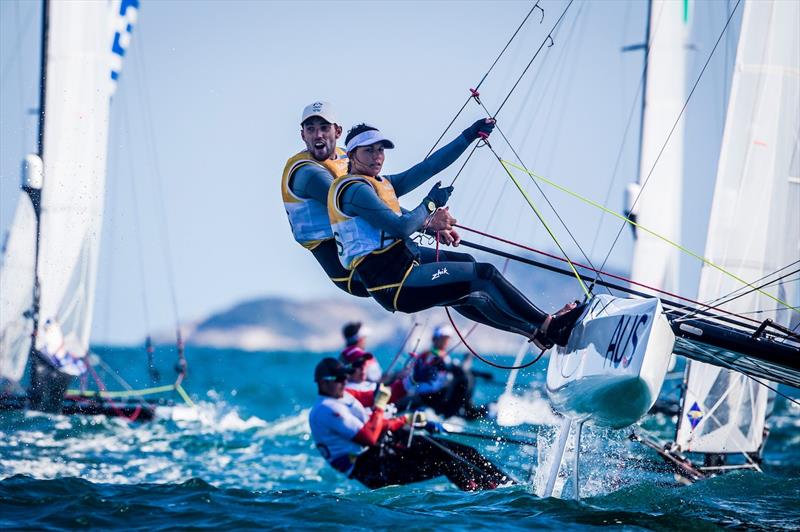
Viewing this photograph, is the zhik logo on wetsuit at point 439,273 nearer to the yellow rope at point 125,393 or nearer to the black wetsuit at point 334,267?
the black wetsuit at point 334,267

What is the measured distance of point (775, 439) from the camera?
13531mm

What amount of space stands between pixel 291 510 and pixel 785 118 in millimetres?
5294

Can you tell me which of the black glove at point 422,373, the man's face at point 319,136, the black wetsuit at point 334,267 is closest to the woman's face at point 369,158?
the man's face at point 319,136

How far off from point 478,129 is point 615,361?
149 cm

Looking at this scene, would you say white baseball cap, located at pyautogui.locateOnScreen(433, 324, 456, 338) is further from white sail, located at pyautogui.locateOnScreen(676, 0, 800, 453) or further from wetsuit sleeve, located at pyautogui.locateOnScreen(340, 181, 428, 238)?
wetsuit sleeve, located at pyautogui.locateOnScreen(340, 181, 428, 238)

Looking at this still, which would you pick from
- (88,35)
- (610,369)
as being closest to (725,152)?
(610,369)

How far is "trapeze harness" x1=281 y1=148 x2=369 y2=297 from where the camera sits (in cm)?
→ 603

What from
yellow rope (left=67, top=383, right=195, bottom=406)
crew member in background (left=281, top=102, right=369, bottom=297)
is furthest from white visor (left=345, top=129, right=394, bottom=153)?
yellow rope (left=67, top=383, right=195, bottom=406)

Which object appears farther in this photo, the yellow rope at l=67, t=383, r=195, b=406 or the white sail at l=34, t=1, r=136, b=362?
the yellow rope at l=67, t=383, r=195, b=406

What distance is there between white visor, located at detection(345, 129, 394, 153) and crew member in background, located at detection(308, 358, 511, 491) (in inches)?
102

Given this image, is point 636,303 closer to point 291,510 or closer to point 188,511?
point 291,510

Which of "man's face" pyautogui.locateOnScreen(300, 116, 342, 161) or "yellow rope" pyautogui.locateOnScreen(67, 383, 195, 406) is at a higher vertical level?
"man's face" pyautogui.locateOnScreen(300, 116, 342, 161)

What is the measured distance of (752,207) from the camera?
902 cm

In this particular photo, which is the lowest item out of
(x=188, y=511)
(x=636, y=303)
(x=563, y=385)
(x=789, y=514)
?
(x=188, y=511)
